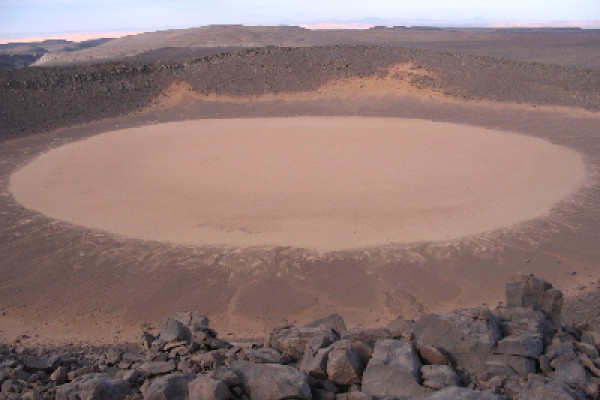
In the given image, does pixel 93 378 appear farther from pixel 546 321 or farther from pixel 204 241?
pixel 204 241

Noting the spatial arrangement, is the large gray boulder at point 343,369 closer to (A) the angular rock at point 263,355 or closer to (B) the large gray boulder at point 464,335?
(A) the angular rock at point 263,355

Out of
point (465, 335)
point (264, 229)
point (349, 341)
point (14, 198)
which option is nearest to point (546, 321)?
point (465, 335)

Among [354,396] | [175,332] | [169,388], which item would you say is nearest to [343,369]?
[354,396]

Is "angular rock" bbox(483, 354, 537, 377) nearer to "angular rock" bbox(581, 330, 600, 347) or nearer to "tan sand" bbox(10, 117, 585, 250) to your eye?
"angular rock" bbox(581, 330, 600, 347)

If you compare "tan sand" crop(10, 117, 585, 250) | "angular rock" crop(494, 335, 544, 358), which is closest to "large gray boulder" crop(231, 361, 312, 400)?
"angular rock" crop(494, 335, 544, 358)

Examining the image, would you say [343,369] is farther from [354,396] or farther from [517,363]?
[517,363]
